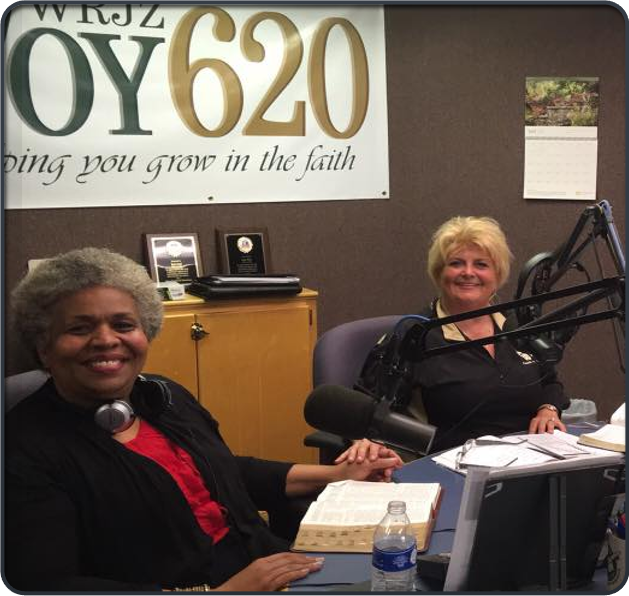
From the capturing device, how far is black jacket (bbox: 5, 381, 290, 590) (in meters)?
1.24

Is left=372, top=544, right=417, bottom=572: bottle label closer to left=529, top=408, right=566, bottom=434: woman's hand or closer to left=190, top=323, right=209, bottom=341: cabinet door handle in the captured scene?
left=529, top=408, right=566, bottom=434: woman's hand

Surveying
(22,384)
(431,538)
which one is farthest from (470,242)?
(22,384)

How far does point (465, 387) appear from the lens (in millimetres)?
2254

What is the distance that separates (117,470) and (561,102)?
9.67ft

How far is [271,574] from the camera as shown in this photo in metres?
1.30

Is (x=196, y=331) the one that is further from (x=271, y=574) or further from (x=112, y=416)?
(x=271, y=574)

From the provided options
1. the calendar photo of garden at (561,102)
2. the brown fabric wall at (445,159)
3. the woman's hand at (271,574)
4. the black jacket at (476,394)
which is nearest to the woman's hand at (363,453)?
the woman's hand at (271,574)

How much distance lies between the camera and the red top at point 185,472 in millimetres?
1540

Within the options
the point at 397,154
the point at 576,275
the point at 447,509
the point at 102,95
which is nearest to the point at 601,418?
the point at 576,275

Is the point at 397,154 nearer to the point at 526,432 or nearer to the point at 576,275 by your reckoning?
the point at 576,275

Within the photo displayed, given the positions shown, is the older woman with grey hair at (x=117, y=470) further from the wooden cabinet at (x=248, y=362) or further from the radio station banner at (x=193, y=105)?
the radio station banner at (x=193, y=105)

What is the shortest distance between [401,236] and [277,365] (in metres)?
0.96

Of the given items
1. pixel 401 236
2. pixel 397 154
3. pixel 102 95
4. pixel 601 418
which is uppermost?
pixel 102 95

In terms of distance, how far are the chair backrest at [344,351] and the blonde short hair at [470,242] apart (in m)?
0.32
